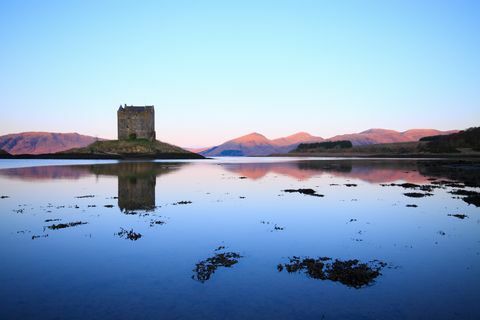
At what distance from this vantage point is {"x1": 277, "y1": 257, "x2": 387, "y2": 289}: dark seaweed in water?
12938 mm

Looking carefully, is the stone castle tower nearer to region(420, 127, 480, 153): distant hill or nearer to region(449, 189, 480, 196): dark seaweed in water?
region(420, 127, 480, 153): distant hill

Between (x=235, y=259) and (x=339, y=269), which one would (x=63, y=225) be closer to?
(x=235, y=259)

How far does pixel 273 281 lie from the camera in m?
12.8

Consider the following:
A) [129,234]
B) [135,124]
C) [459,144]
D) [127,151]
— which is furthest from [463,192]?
[459,144]

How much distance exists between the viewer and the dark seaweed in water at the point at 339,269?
12.9m

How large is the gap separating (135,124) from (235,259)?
18105 cm

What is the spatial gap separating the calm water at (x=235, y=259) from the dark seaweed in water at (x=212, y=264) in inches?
5.5

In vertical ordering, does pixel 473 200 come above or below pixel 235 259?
above

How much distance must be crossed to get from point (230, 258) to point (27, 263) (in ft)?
27.5

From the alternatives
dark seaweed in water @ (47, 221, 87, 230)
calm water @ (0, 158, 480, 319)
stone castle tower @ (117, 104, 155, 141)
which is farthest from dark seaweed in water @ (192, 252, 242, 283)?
stone castle tower @ (117, 104, 155, 141)

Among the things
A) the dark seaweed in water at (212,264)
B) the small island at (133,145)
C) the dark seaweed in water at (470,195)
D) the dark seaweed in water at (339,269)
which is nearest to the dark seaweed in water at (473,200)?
the dark seaweed in water at (470,195)

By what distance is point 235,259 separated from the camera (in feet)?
50.7

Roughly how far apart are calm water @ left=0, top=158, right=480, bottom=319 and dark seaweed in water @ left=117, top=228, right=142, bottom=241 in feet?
0.87

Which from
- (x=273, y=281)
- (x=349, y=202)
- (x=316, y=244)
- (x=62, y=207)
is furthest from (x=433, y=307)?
(x=62, y=207)
